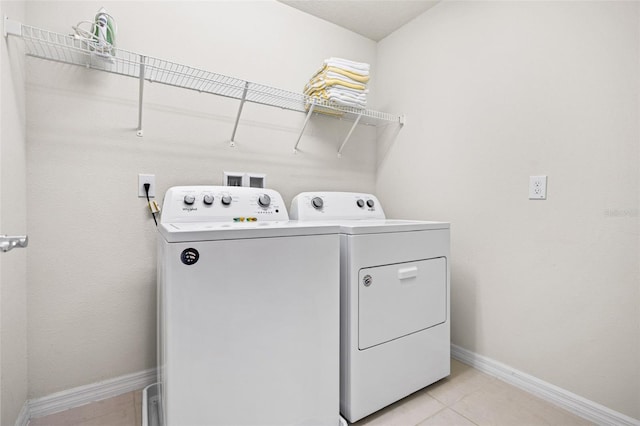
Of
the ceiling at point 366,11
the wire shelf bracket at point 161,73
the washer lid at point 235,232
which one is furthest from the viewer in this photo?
the ceiling at point 366,11

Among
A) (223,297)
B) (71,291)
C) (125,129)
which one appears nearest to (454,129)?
(223,297)

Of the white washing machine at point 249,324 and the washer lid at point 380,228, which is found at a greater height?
the washer lid at point 380,228

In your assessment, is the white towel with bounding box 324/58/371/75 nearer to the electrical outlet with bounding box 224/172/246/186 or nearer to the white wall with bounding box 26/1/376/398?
the white wall with bounding box 26/1/376/398

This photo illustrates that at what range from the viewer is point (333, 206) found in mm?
1879

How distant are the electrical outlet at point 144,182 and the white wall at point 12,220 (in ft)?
1.37

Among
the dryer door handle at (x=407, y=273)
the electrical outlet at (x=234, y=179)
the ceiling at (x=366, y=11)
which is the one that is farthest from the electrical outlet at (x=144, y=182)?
the ceiling at (x=366, y=11)

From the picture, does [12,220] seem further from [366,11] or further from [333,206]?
[366,11]

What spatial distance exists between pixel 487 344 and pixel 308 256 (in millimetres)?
1254

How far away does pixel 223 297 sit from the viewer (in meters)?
0.99

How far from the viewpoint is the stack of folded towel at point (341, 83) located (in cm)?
180

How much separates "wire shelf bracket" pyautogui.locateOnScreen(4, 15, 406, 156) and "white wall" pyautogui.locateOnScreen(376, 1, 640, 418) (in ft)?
1.67

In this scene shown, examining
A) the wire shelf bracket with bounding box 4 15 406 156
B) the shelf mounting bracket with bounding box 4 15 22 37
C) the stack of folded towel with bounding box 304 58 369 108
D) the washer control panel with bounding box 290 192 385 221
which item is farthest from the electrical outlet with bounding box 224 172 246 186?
the shelf mounting bracket with bounding box 4 15 22 37

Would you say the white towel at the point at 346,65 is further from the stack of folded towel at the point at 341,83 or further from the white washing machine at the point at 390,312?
the white washing machine at the point at 390,312

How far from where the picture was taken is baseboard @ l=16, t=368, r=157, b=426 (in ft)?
4.36
